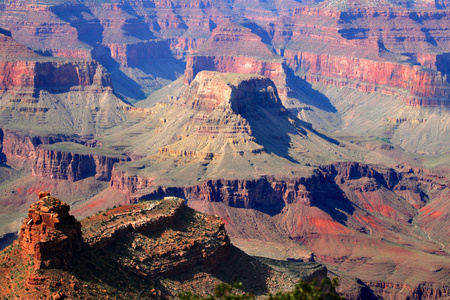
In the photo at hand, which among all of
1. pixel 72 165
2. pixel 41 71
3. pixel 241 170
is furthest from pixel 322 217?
pixel 41 71

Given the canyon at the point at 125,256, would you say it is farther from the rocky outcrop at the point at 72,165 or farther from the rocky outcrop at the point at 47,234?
the rocky outcrop at the point at 72,165

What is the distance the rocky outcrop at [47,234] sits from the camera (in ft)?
153

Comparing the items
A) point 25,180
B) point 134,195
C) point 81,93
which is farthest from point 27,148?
point 134,195

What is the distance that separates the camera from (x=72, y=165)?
141875 mm

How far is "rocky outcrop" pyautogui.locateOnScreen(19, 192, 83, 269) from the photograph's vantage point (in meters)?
46.6

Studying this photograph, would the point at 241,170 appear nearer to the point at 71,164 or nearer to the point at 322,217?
the point at 322,217

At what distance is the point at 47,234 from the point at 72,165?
96.4 meters

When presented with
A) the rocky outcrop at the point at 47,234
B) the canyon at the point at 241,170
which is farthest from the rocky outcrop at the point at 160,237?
the canyon at the point at 241,170

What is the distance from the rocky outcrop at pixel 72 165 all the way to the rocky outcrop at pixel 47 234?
312ft

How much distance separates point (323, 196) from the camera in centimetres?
12888

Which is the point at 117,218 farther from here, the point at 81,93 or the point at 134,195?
the point at 81,93

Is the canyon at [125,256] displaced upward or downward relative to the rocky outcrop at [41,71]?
upward

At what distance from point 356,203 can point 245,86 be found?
29820 mm

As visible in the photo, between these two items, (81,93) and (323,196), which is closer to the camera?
(323,196)
